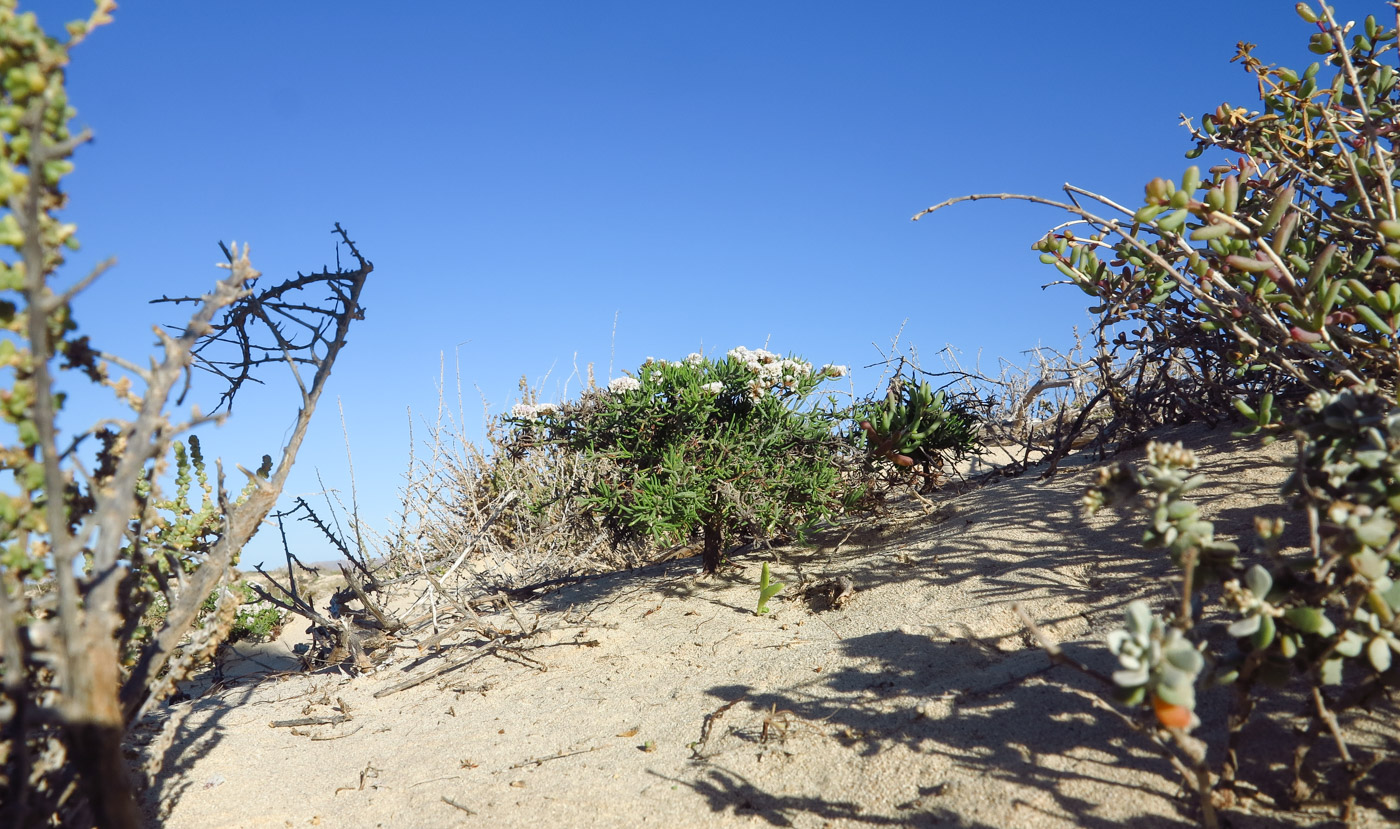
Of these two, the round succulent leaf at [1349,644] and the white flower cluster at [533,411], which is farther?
the white flower cluster at [533,411]

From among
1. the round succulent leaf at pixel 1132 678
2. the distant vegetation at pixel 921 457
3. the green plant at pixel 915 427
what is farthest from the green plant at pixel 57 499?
the green plant at pixel 915 427

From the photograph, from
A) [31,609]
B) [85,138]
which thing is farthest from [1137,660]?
[31,609]


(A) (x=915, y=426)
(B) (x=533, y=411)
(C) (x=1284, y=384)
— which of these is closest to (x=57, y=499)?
(B) (x=533, y=411)

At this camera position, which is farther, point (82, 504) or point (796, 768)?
point (796, 768)

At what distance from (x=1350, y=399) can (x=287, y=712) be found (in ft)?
15.4

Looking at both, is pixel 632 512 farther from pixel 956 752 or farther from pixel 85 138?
pixel 85 138

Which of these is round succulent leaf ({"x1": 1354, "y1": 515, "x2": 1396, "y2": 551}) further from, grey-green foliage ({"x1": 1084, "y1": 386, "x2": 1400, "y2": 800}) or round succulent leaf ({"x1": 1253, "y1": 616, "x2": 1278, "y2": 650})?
round succulent leaf ({"x1": 1253, "y1": 616, "x2": 1278, "y2": 650})

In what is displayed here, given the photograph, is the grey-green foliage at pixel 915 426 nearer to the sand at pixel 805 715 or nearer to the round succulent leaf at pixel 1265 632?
the sand at pixel 805 715

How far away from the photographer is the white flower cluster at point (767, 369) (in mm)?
4645

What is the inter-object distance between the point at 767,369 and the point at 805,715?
6.78 feet

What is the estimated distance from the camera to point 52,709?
1716 mm

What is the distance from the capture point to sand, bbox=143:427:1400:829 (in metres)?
2.42

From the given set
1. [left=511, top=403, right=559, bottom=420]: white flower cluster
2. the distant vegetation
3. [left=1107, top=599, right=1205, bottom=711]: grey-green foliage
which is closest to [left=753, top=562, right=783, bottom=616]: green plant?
the distant vegetation

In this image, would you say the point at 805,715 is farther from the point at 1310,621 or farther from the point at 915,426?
the point at 915,426
